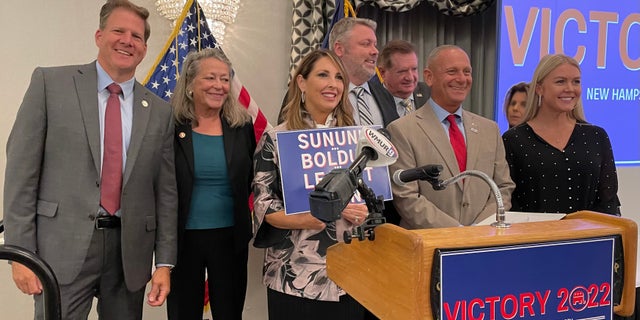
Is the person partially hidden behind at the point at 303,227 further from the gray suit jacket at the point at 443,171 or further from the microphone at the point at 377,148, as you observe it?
the microphone at the point at 377,148

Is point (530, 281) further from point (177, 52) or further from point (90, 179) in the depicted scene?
point (177, 52)

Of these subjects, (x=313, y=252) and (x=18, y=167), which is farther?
(x=313, y=252)

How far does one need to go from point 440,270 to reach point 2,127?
10.3 ft

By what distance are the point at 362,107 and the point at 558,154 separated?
2.81ft

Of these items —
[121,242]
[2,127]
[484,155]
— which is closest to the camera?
[121,242]

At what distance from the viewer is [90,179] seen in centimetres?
170

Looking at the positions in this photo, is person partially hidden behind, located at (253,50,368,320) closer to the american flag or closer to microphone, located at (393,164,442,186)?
microphone, located at (393,164,442,186)

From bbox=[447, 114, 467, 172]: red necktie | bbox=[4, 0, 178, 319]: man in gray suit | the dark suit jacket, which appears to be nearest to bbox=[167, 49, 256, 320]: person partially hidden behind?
the dark suit jacket

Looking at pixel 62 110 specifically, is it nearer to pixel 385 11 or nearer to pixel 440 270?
pixel 440 270

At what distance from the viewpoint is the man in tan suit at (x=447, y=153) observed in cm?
186

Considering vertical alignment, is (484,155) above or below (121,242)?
above

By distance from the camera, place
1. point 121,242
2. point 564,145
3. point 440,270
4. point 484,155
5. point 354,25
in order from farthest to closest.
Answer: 1. point 354,25
2. point 564,145
3. point 484,155
4. point 121,242
5. point 440,270

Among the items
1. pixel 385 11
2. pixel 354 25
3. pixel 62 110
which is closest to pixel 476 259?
pixel 62 110

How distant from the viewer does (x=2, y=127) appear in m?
3.17
